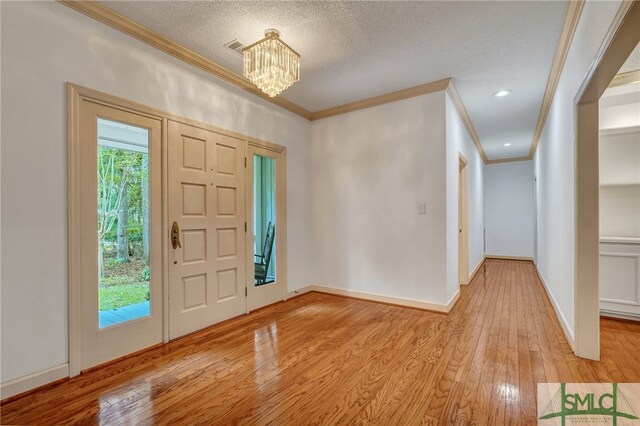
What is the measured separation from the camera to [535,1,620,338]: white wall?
1921 mm

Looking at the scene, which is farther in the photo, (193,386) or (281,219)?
(281,219)

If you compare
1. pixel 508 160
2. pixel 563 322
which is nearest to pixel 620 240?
pixel 563 322

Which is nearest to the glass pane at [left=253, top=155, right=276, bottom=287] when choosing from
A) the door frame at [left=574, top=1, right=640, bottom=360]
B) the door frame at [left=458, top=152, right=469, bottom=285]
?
the door frame at [left=458, top=152, right=469, bottom=285]

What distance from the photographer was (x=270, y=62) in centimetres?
242

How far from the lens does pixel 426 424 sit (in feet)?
5.35

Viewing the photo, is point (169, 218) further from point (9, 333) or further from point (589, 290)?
point (589, 290)

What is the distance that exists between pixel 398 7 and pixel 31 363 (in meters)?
3.54

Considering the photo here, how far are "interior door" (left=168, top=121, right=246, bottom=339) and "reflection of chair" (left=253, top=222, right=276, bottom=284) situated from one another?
0.31 m

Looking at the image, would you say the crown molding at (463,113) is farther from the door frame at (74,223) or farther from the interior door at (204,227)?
the door frame at (74,223)

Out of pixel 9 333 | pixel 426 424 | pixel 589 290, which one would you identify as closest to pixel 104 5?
pixel 9 333

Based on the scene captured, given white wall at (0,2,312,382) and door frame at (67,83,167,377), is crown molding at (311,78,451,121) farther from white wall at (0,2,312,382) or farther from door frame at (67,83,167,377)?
door frame at (67,83,167,377)

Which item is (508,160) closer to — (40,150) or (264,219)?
(264,219)

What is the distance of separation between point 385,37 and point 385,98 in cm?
125

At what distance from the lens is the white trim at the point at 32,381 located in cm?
184
